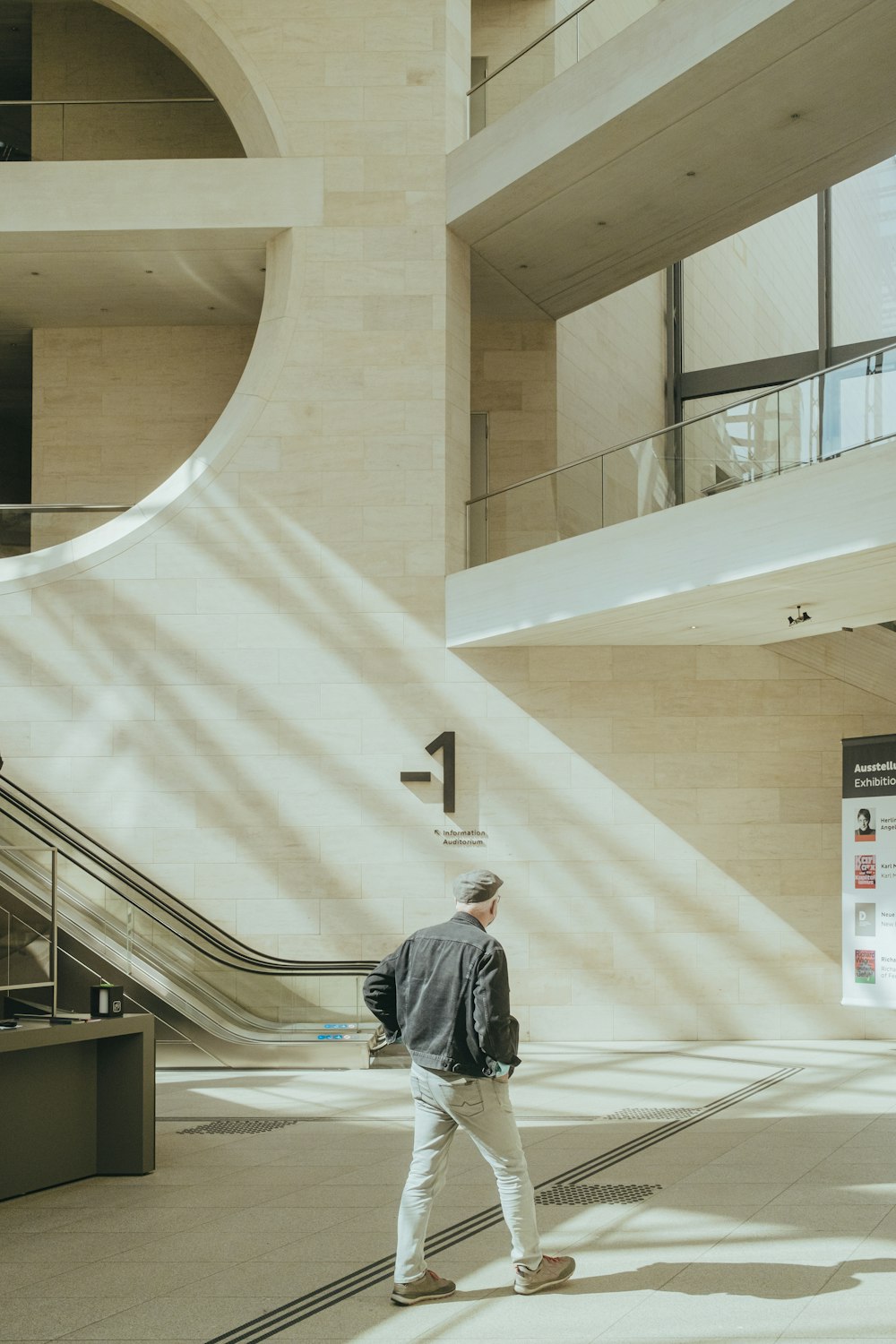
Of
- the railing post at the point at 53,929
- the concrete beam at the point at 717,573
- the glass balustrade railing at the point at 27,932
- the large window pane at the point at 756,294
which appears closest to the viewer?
the railing post at the point at 53,929

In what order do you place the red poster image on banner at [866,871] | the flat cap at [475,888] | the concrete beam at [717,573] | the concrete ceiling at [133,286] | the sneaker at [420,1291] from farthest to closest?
the concrete ceiling at [133,286] < the red poster image on banner at [866,871] < the concrete beam at [717,573] < the flat cap at [475,888] < the sneaker at [420,1291]

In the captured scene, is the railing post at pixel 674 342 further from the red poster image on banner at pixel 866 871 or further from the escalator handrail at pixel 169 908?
the escalator handrail at pixel 169 908

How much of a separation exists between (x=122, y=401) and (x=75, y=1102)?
12.1m

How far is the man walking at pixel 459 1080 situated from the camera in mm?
5293

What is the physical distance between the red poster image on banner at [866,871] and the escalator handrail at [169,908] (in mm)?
5213

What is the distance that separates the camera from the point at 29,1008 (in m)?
8.41

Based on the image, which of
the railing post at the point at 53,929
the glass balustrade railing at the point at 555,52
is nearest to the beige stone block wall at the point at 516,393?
the glass balustrade railing at the point at 555,52

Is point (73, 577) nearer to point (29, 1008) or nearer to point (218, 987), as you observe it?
point (218, 987)

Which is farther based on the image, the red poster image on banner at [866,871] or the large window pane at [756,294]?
the large window pane at [756,294]

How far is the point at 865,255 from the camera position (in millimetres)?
19141

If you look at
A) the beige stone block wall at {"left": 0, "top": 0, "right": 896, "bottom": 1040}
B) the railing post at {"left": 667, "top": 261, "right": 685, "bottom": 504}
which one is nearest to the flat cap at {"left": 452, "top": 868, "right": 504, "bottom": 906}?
the beige stone block wall at {"left": 0, "top": 0, "right": 896, "bottom": 1040}

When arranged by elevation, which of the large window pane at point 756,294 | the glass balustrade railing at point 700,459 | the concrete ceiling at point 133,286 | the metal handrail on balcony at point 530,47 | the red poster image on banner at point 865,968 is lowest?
the red poster image on banner at point 865,968

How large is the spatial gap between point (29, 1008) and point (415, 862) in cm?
665

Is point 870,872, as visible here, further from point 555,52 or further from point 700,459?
point 555,52
